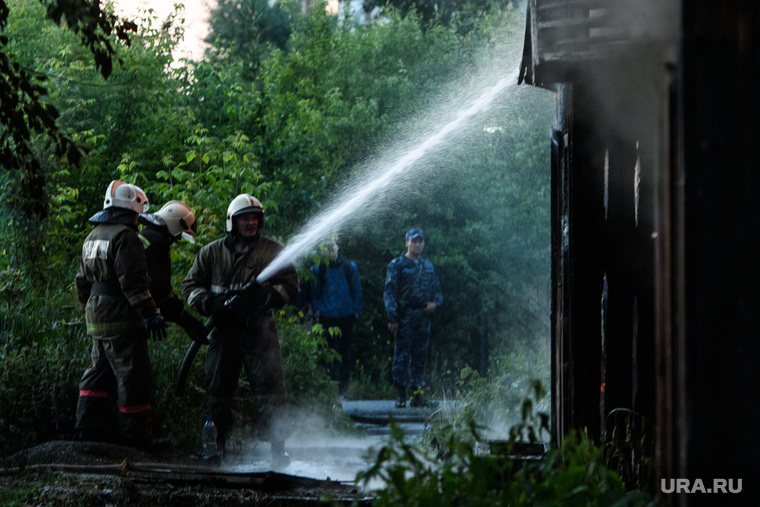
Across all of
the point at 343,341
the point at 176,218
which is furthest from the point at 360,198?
the point at 343,341

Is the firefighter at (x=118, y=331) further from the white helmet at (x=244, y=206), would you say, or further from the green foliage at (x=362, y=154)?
the green foliage at (x=362, y=154)

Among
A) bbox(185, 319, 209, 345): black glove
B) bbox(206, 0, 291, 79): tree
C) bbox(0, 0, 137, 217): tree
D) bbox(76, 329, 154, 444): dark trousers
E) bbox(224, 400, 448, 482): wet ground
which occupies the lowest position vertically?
bbox(224, 400, 448, 482): wet ground

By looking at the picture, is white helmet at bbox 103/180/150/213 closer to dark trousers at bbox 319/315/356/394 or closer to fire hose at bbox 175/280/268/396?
fire hose at bbox 175/280/268/396

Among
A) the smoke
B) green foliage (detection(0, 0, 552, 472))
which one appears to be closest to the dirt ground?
the smoke

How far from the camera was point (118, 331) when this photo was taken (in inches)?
297

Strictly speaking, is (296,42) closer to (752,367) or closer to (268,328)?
(268,328)

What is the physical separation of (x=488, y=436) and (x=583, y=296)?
2.83 m

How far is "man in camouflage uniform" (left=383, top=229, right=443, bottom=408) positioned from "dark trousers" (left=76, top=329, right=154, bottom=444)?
457cm

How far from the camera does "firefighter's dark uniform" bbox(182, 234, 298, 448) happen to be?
299 inches

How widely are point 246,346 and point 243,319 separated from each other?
0.23 meters

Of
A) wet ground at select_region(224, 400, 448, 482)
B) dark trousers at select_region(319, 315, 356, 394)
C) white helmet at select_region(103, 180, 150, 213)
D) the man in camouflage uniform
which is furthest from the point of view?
dark trousers at select_region(319, 315, 356, 394)

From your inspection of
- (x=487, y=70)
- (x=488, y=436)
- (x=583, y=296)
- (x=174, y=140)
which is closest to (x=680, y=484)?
(x=583, y=296)

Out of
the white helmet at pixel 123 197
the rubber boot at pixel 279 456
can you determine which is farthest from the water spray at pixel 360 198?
the rubber boot at pixel 279 456

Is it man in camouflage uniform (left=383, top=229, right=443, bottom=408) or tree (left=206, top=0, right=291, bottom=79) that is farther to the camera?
tree (left=206, top=0, right=291, bottom=79)
